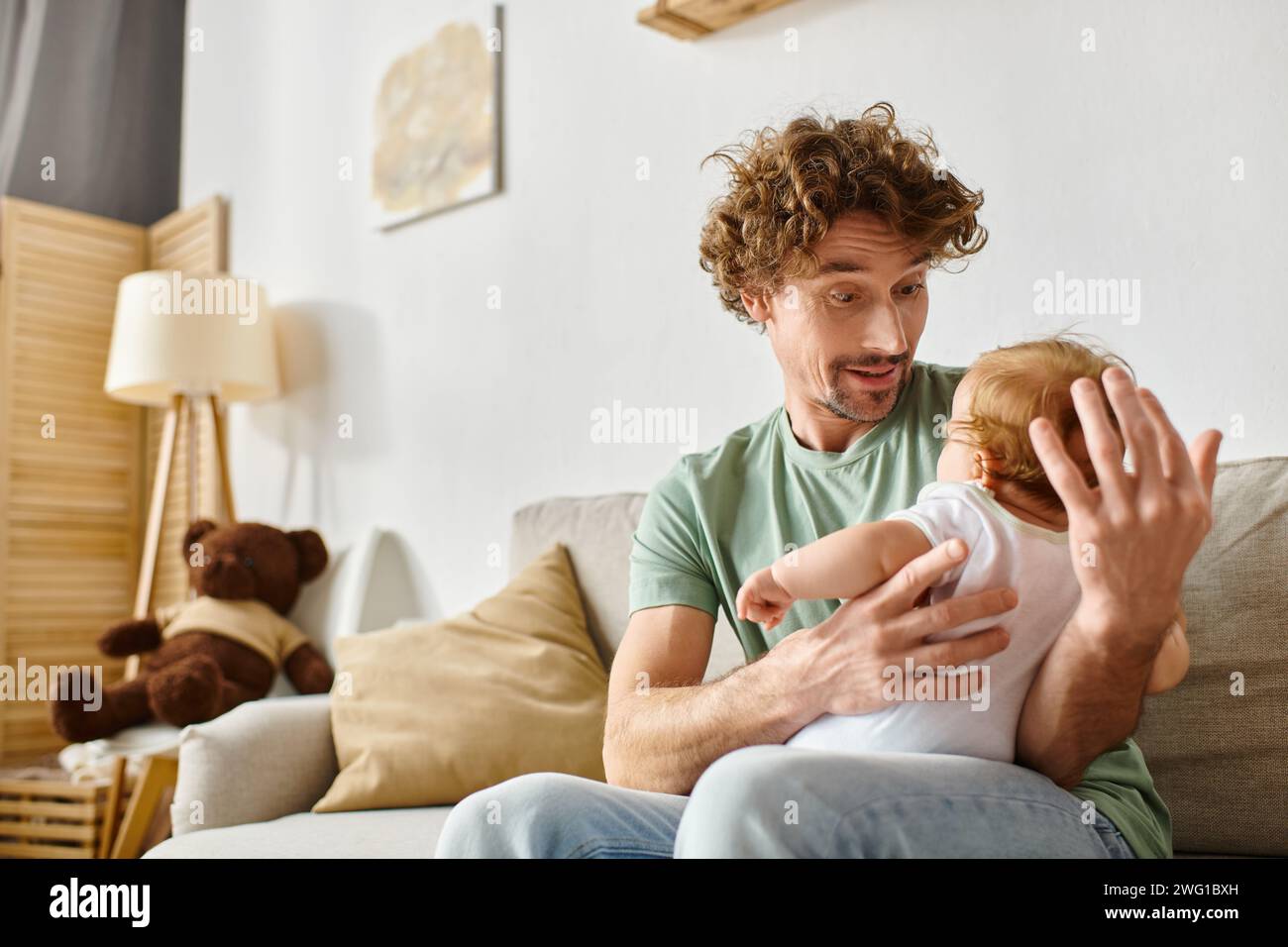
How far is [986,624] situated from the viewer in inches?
38.9

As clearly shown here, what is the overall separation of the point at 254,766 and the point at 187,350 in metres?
1.52

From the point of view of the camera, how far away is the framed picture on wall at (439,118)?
261 cm

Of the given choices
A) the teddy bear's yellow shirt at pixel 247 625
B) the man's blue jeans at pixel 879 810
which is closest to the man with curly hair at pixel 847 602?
the man's blue jeans at pixel 879 810

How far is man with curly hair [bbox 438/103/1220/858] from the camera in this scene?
881 millimetres

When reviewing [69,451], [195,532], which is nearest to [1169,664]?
[195,532]

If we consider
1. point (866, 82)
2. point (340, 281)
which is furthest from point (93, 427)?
point (866, 82)

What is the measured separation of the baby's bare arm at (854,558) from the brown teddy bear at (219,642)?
66.8 inches

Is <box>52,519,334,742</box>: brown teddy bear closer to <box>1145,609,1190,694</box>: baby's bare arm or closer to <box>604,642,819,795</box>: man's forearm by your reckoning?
<box>604,642,819,795</box>: man's forearm

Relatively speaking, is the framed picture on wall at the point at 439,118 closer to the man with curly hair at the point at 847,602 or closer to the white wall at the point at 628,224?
the white wall at the point at 628,224

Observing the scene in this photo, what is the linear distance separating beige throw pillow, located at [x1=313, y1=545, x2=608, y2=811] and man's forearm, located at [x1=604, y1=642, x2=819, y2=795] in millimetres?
483

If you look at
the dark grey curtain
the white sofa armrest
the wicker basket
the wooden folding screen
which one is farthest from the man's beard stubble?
the dark grey curtain

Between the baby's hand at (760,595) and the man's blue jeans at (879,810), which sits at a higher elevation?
the baby's hand at (760,595)
